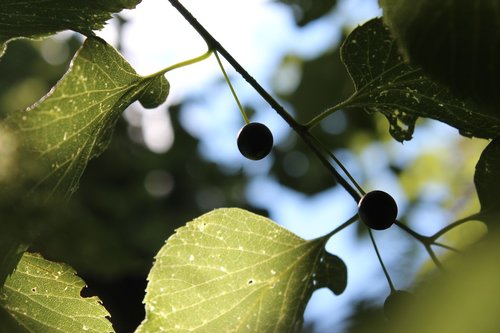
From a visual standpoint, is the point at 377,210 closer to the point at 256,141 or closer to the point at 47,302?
the point at 256,141

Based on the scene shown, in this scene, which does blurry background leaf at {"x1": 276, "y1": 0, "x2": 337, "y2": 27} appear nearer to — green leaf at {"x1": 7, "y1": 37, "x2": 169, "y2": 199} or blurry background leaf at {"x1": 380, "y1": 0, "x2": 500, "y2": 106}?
green leaf at {"x1": 7, "y1": 37, "x2": 169, "y2": 199}

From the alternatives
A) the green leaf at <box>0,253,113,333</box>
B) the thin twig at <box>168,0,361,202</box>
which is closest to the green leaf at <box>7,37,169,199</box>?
the thin twig at <box>168,0,361,202</box>

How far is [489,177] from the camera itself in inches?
50.7

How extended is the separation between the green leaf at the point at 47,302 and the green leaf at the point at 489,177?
2.45 feet

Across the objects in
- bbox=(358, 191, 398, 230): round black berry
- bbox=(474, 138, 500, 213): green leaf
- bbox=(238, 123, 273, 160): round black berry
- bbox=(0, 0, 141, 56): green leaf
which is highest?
bbox=(0, 0, 141, 56): green leaf

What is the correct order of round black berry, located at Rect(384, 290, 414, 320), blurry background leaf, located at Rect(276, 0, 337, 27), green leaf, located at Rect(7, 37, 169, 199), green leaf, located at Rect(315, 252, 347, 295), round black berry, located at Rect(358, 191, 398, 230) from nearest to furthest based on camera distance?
round black berry, located at Rect(384, 290, 414, 320) < green leaf, located at Rect(7, 37, 169, 199) < round black berry, located at Rect(358, 191, 398, 230) < green leaf, located at Rect(315, 252, 347, 295) < blurry background leaf, located at Rect(276, 0, 337, 27)

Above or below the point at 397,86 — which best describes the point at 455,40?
above

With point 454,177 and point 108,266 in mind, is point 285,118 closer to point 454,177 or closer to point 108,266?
point 454,177

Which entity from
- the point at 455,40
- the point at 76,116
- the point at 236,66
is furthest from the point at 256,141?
the point at 455,40

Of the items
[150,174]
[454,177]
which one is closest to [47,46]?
[150,174]

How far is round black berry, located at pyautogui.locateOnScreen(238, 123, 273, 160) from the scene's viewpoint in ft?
4.22

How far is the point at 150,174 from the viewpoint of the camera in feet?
22.3

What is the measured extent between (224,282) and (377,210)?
1.12 ft

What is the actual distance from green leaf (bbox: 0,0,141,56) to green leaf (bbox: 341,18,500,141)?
1.28ft
